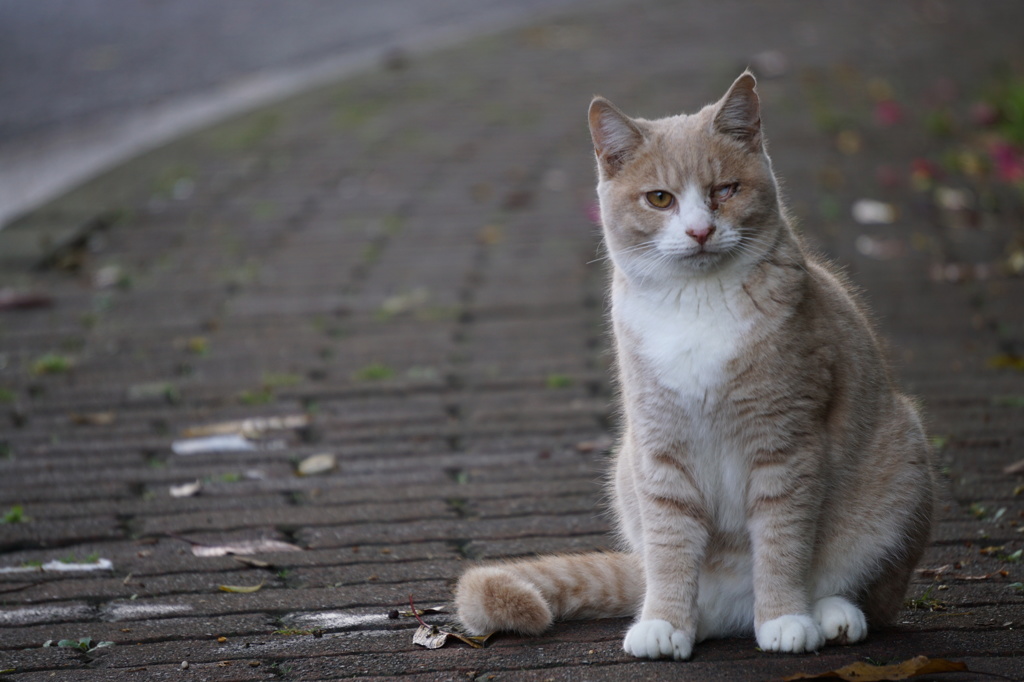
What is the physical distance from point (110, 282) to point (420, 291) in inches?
64.4

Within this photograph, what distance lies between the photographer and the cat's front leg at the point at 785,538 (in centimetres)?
253

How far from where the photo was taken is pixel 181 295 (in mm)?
5465

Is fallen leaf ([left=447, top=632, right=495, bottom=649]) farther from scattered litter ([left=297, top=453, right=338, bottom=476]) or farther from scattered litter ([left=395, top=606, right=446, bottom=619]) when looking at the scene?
scattered litter ([left=297, top=453, right=338, bottom=476])

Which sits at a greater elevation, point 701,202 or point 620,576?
Result: point 701,202

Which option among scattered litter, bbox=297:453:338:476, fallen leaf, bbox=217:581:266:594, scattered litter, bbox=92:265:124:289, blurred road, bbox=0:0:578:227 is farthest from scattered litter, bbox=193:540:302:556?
blurred road, bbox=0:0:578:227

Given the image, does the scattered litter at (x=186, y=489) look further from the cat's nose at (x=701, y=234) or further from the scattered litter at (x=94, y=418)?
the cat's nose at (x=701, y=234)

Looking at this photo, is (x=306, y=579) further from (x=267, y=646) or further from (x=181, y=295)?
(x=181, y=295)

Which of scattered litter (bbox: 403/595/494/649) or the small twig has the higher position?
the small twig

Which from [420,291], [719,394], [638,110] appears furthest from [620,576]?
[638,110]

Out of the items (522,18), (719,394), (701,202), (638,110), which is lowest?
(719,394)

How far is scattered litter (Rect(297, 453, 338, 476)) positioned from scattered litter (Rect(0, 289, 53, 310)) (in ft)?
7.42

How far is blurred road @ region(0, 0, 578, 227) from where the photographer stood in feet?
27.2

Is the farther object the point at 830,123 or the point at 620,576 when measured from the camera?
the point at 830,123

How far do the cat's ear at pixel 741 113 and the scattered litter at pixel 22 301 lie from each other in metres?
3.94
